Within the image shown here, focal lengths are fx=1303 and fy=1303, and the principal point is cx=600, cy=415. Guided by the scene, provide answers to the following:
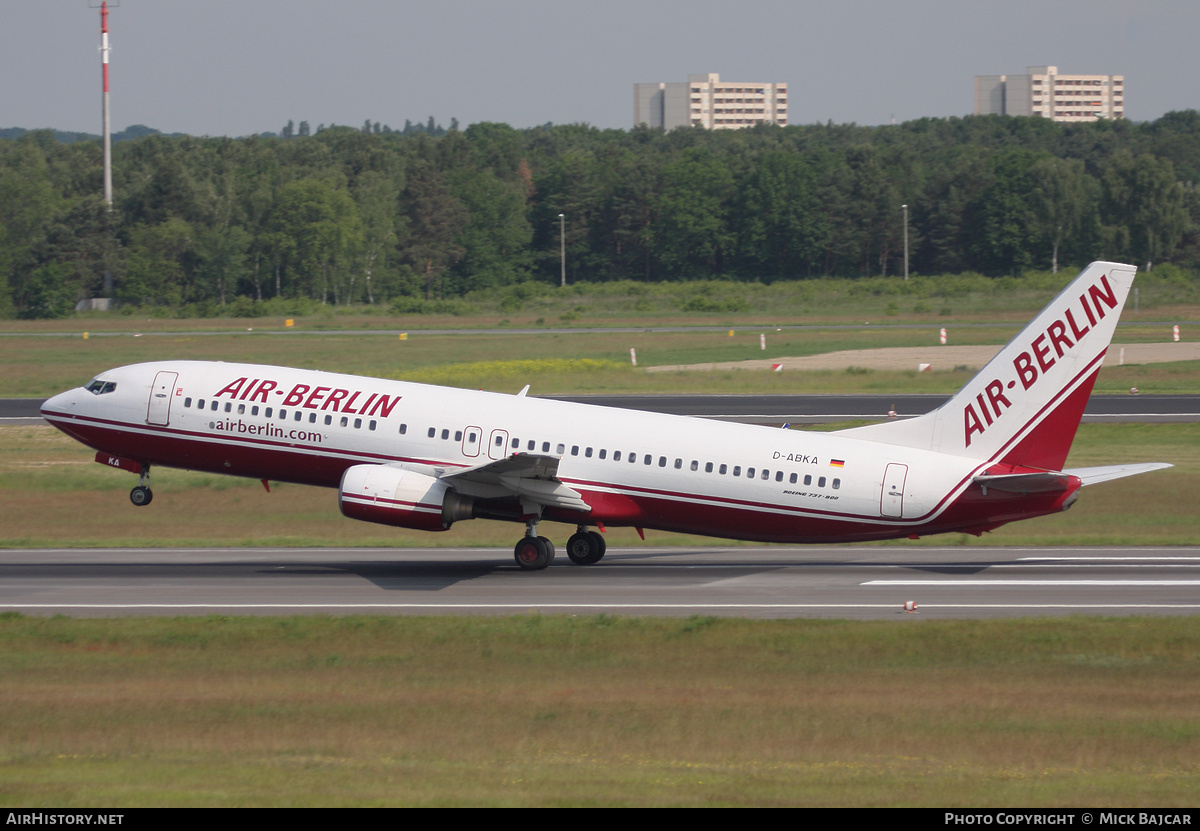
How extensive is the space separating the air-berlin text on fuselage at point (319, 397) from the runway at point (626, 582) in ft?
13.5

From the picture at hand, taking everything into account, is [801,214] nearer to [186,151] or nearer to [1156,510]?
[186,151]

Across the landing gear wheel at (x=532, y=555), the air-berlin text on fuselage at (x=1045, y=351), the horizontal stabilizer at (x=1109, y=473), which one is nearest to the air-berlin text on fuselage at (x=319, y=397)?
the landing gear wheel at (x=532, y=555)

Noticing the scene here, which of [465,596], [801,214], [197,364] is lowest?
[465,596]

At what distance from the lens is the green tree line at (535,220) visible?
151 meters

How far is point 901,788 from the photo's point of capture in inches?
598

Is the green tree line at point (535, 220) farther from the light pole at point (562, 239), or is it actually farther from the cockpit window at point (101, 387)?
the cockpit window at point (101, 387)

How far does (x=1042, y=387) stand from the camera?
30.4m

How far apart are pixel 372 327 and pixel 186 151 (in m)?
90.7

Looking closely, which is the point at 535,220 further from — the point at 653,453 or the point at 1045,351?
the point at 1045,351

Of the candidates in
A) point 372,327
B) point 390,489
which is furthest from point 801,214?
point 390,489

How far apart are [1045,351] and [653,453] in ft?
31.3

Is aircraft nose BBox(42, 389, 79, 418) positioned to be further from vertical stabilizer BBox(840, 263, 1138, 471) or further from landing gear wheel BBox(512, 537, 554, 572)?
vertical stabilizer BBox(840, 263, 1138, 471)

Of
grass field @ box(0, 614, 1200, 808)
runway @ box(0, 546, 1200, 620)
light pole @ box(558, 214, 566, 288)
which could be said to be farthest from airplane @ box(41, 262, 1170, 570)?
light pole @ box(558, 214, 566, 288)

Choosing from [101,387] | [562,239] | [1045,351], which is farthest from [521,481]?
[562,239]
